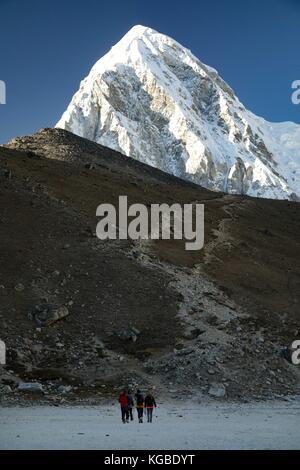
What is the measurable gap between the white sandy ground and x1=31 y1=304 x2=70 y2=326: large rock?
1008 cm

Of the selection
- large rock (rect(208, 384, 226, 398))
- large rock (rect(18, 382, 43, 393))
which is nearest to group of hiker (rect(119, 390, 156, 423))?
large rock (rect(18, 382, 43, 393))

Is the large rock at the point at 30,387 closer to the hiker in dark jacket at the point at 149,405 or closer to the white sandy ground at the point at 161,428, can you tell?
the white sandy ground at the point at 161,428

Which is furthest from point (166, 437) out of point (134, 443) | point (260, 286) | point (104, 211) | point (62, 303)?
point (104, 211)

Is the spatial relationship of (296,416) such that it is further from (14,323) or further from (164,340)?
(14,323)

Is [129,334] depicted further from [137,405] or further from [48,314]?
[137,405]

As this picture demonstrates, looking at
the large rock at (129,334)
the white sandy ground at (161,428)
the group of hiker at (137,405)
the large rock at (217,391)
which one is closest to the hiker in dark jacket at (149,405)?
the group of hiker at (137,405)

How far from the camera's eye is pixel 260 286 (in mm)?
48719

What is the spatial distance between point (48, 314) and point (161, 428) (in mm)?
16423

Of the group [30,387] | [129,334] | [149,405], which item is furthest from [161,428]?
[129,334]

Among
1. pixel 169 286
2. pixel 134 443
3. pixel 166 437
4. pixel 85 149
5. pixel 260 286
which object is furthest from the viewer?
pixel 85 149

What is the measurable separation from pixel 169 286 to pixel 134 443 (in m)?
25.0

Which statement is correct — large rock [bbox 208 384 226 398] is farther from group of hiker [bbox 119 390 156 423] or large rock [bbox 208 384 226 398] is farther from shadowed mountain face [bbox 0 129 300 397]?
group of hiker [bbox 119 390 156 423]

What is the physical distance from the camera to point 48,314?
3488 cm

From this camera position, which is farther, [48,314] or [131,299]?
[131,299]
